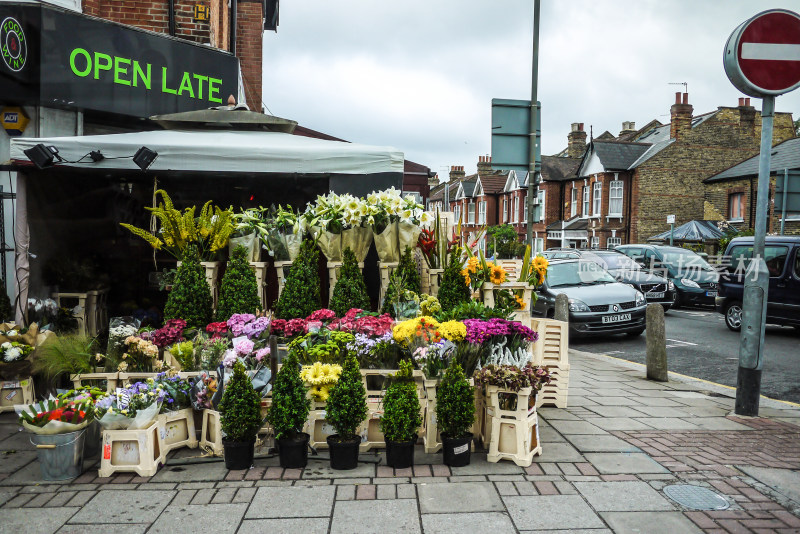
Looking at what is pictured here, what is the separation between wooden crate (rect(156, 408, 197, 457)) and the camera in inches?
169

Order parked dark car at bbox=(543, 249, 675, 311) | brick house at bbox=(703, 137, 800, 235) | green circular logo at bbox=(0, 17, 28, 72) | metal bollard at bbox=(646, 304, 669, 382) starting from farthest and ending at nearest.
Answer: brick house at bbox=(703, 137, 800, 235) → parked dark car at bbox=(543, 249, 675, 311) → metal bollard at bbox=(646, 304, 669, 382) → green circular logo at bbox=(0, 17, 28, 72)

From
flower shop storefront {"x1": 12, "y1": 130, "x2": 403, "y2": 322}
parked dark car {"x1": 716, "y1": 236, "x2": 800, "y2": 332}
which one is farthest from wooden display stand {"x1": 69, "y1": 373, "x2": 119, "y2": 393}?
parked dark car {"x1": 716, "y1": 236, "x2": 800, "y2": 332}

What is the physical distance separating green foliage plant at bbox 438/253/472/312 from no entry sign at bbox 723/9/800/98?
3.24 m

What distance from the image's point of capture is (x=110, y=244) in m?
7.45

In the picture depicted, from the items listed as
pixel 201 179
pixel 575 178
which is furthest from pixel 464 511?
pixel 575 178

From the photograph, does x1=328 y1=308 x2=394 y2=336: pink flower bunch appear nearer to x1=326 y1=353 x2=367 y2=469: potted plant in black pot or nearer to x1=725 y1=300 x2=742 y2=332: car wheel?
x1=326 y1=353 x2=367 y2=469: potted plant in black pot

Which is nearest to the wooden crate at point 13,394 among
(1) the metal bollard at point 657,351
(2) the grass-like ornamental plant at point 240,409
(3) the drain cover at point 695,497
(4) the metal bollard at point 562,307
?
(2) the grass-like ornamental plant at point 240,409

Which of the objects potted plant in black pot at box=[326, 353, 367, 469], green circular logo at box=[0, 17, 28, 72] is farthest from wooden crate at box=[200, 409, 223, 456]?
green circular logo at box=[0, 17, 28, 72]

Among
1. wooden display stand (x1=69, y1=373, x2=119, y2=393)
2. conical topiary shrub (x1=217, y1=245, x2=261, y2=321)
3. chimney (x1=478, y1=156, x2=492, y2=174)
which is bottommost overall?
wooden display stand (x1=69, y1=373, x2=119, y2=393)

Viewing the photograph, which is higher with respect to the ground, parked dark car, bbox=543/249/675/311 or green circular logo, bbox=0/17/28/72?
green circular logo, bbox=0/17/28/72

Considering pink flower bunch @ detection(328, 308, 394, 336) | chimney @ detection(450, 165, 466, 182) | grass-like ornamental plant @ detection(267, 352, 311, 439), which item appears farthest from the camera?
chimney @ detection(450, 165, 466, 182)

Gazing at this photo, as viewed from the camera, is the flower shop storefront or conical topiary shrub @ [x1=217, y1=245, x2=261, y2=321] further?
the flower shop storefront

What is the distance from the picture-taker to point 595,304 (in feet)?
36.5

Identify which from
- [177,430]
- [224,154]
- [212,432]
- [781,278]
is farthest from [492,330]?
[781,278]
